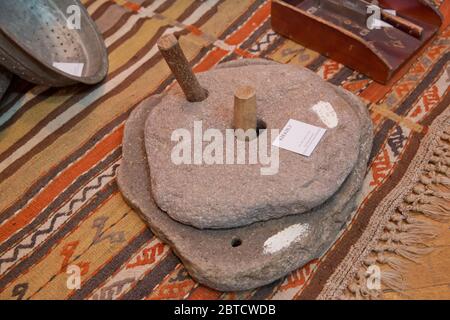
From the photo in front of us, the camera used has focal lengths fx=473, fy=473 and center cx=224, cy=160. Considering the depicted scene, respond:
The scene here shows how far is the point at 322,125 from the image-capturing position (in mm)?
1115

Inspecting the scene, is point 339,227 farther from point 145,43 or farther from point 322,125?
point 145,43

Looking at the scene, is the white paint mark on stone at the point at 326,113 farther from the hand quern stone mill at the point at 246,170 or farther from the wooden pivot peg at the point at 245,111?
the wooden pivot peg at the point at 245,111

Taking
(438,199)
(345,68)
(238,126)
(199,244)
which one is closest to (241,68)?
(238,126)

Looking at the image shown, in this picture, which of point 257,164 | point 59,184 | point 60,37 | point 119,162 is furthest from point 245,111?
point 60,37

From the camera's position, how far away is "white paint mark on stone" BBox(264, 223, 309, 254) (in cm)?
101

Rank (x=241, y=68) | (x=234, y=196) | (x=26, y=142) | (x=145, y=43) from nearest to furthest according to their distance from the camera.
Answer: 1. (x=234, y=196)
2. (x=241, y=68)
3. (x=26, y=142)
4. (x=145, y=43)

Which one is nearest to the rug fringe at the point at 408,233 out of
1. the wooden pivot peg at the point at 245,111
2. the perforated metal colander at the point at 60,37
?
the wooden pivot peg at the point at 245,111

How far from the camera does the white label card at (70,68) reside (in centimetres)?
141

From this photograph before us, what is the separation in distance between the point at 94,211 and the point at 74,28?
61cm

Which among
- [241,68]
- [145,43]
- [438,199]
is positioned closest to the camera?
[438,199]

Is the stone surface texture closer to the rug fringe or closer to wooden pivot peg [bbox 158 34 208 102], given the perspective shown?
the rug fringe

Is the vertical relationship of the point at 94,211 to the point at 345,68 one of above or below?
above

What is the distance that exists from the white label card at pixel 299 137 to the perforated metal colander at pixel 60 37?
24.7 inches

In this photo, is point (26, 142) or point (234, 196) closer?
point (234, 196)
